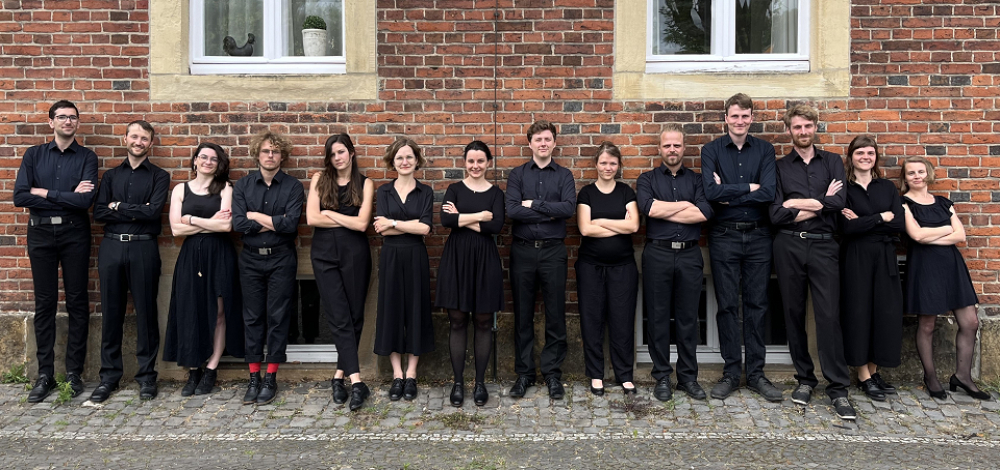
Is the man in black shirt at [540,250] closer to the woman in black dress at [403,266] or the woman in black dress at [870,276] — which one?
the woman in black dress at [403,266]

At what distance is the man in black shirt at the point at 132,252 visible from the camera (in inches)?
233

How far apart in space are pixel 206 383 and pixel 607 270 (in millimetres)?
3371

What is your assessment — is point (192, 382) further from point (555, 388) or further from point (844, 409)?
point (844, 409)

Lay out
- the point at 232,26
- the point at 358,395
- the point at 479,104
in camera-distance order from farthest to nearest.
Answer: the point at 232,26 < the point at 479,104 < the point at 358,395

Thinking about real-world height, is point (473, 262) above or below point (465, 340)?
above

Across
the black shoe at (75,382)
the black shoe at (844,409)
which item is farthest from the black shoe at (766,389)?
the black shoe at (75,382)

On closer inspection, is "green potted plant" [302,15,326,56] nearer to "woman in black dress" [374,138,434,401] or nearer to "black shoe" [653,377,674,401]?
"woman in black dress" [374,138,434,401]

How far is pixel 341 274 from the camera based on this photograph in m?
5.89

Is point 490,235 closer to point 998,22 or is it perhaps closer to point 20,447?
point 20,447

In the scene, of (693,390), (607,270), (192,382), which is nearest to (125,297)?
(192,382)

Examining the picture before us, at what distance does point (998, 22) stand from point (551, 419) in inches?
194

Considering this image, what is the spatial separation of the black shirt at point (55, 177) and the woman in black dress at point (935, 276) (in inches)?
257

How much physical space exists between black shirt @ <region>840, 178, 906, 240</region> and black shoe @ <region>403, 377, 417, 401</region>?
3563 mm

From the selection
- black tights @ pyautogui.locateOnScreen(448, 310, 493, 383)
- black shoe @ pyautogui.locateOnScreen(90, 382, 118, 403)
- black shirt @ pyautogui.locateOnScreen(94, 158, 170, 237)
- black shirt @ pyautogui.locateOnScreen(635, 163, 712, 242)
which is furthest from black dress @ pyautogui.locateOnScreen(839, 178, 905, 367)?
black shoe @ pyautogui.locateOnScreen(90, 382, 118, 403)
